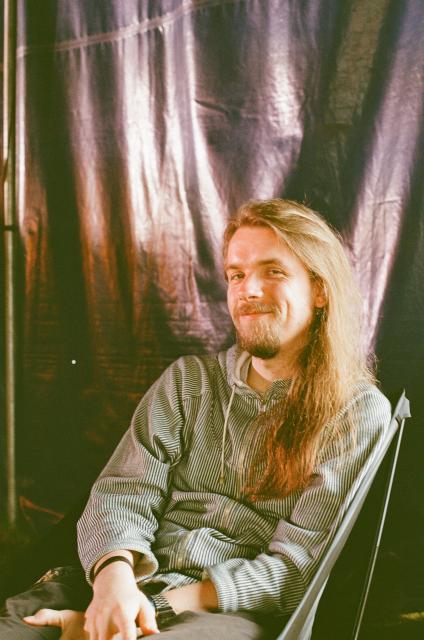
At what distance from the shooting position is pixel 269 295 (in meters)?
1.68

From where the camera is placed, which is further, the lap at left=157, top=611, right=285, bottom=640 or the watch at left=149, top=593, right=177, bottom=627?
the watch at left=149, top=593, right=177, bottom=627

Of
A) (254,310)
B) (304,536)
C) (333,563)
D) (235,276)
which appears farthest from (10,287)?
(333,563)

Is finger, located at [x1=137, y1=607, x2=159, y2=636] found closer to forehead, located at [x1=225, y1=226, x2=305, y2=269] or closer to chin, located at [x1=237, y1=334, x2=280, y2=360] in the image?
chin, located at [x1=237, y1=334, x2=280, y2=360]

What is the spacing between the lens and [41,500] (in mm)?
2500

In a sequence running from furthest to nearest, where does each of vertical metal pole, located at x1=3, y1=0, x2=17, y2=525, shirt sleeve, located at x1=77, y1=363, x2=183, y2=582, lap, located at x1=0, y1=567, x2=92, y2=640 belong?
1. vertical metal pole, located at x1=3, y1=0, x2=17, y2=525
2. shirt sleeve, located at x1=77, y1=363, x2=183, y2=582
3. lap, located at x1=0, y1=567, x2=92, y2=640

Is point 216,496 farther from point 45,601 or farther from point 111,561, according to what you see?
point 45,601

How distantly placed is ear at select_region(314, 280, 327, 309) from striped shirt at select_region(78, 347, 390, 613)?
0.26m

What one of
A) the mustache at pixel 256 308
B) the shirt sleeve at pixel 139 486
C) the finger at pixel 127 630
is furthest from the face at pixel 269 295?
the finger at pixel 127 630

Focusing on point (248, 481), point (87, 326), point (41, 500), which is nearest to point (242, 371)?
point (248, 481)

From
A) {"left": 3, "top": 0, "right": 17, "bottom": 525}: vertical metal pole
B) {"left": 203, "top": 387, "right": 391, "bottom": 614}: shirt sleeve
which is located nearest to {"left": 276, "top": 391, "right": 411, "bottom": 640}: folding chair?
{"left": 203, "top": 387, "right": 391, "bottom": 614}: shirt sleeve

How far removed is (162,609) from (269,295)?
0.86 metres

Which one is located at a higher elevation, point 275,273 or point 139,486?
point 275,273

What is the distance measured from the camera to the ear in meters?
1.76

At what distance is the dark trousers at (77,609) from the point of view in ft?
4.22
